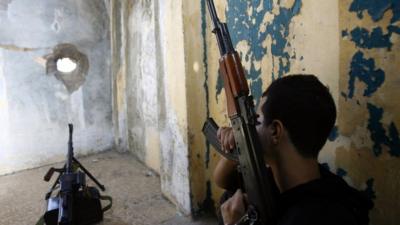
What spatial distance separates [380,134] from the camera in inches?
45.8

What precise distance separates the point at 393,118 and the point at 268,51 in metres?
0.73

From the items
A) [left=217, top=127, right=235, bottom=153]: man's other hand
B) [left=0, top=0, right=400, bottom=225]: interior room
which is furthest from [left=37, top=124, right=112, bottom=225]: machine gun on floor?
[left=217, top=127, right=235, bottom=153]: man's other hand

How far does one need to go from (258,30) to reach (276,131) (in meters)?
0.98

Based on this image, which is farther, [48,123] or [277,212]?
[48,123]

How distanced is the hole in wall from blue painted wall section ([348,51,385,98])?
12.2ft

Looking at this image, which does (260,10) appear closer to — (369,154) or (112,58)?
(369,154)

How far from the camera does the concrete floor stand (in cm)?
245

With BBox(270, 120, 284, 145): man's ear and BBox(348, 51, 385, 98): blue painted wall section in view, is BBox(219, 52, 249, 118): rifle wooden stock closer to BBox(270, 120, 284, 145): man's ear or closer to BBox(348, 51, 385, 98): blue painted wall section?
BBox(270, 120, 284, 145): man's ear

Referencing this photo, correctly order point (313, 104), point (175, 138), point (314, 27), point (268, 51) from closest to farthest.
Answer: point (313, 104) < point (314, 27) < point (268, 51) < point (175, 138)

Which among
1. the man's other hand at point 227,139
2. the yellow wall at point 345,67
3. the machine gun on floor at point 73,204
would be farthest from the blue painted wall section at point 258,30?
the machine gun on floor at point 73,204

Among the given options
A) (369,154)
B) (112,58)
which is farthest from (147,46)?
(369,154)

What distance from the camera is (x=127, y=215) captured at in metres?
2.50

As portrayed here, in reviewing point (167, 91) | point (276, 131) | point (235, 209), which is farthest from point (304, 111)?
point (167, 91)

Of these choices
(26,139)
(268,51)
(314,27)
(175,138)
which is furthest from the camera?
(26,139)
